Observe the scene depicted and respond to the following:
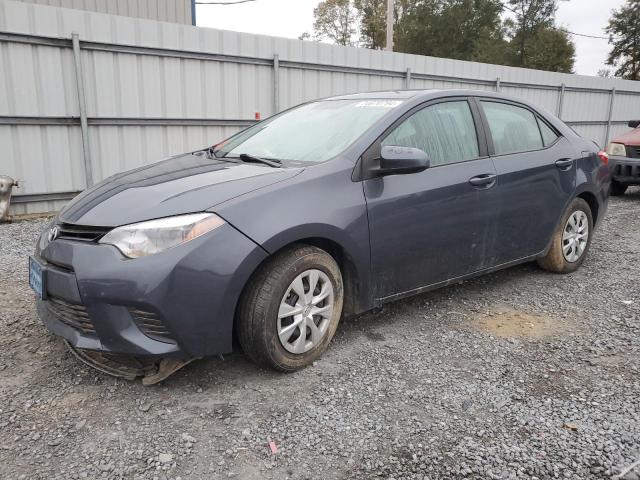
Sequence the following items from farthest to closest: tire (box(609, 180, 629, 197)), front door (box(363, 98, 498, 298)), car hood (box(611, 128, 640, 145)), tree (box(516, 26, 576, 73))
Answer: tree (box(516, 26, 576, 73)), tire (box(609, 180, 629, 197)), car hood (box(611, 128, 640, 145)), front door (box(363, 98, 498, 298))

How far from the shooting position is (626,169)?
862cm

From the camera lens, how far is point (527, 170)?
12.7ft

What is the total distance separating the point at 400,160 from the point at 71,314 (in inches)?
73.0

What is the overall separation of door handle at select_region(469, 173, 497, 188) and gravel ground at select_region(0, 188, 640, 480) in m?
0.91

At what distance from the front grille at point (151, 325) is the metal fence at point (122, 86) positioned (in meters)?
5.02

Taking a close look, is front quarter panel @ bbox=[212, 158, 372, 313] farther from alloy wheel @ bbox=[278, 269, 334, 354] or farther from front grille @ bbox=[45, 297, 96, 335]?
front grille @ bbox=[45, 297, 96, 335]

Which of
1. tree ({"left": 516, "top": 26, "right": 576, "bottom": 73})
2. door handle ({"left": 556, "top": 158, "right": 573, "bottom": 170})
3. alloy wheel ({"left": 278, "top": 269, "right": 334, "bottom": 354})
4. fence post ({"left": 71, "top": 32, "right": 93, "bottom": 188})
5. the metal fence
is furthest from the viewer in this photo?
tree ({"left": 516, "top": 26, "right": 576, "bottom": 73})

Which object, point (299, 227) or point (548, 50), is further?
point (548, 50)

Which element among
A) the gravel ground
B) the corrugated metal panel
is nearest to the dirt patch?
the gravel ground

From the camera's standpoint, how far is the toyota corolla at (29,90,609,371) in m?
2.36

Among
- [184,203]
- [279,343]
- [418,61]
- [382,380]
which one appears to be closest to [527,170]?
[382,380]

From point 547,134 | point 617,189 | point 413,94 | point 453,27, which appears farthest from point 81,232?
point 453,27

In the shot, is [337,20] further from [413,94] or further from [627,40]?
[413,94]

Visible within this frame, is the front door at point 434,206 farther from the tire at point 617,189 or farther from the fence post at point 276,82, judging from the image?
the tire at point 617,189
